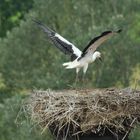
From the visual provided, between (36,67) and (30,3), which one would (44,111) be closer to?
(36,67)

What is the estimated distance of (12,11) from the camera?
44.0 meters

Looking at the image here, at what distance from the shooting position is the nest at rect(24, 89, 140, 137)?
14.5 metres

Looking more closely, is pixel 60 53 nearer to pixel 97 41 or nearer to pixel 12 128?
pixel 12 128

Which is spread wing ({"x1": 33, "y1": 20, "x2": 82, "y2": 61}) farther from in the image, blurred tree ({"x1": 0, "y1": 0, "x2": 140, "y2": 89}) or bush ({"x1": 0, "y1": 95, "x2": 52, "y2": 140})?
blurred tree ({"x1": 0, "y1": 0, "x2": 140, "y2": 89})

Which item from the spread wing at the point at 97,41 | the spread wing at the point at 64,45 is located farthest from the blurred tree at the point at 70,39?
the spread wing at the point at 97,41

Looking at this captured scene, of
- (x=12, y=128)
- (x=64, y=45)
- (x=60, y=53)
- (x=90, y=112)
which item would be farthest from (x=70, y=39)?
(x=90, y=112)

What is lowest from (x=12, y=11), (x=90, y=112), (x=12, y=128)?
(x=12, y=128)

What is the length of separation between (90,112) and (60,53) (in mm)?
13008

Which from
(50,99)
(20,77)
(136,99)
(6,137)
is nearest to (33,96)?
(50,99)

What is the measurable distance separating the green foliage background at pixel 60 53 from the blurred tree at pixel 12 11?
1149 cm

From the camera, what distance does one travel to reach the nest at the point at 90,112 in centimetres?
1445

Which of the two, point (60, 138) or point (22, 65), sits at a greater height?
point (22, 65)

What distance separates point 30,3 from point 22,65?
565 inches

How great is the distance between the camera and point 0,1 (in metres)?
44.7
